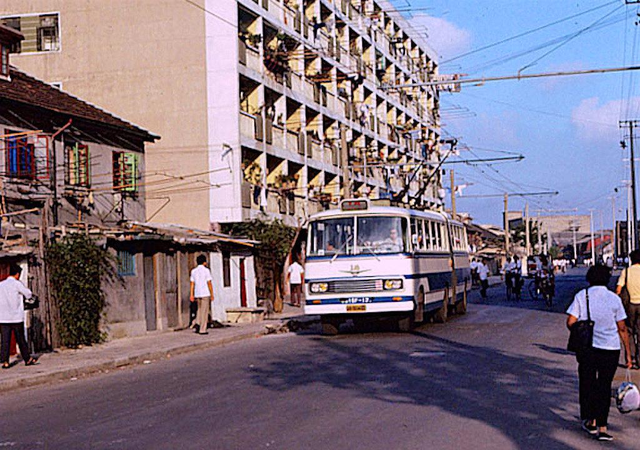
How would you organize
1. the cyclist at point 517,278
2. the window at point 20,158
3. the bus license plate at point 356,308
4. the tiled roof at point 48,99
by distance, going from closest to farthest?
the bus license plate at point 356,308 < the window at point 20,158 < the tiled roof at point 48,99 < the cyclist at point 517,278

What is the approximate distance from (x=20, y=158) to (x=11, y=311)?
6.73 meters

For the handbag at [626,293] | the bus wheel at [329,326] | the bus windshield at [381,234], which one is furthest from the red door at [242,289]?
the handbag at [626,293]

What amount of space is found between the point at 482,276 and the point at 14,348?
95.4 ft

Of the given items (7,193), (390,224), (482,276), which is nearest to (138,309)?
(7,193)

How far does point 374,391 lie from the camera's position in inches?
484

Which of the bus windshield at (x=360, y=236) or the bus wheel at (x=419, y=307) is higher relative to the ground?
the bus windshield at (x=360, y=236)

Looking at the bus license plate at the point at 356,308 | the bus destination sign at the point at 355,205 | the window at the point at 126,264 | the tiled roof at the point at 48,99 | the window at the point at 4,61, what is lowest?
the bus license plate at the point at 356,308

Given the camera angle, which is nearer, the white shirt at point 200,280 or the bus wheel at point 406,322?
the bus wheel at point 406,322

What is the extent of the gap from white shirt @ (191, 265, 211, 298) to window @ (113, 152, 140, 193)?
4691mm

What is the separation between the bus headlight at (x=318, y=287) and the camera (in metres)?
21.5

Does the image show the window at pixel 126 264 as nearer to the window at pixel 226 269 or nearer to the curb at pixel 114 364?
the curb at pixel 114 364

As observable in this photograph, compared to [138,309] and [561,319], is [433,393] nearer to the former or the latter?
[138,309]

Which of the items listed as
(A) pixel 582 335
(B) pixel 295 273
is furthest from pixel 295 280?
(A) pixel 582 335

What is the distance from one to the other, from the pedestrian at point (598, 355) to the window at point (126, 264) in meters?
16.3
